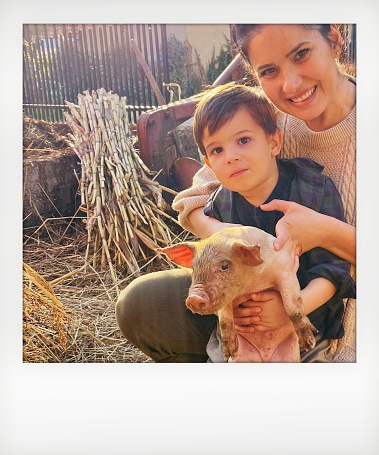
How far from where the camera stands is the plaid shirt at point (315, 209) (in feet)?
12.2

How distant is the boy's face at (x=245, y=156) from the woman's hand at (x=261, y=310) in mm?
456

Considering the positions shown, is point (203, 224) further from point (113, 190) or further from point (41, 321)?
point (41, 321)

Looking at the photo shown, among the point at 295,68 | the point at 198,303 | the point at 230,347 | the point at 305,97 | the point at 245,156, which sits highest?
the point at 295,68

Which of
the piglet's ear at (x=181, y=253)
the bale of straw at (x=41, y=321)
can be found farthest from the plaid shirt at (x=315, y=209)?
the bale of straw at (x=41, y=321)

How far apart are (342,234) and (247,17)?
1.15m

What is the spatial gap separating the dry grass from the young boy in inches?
27.7

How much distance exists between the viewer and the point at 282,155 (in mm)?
3723

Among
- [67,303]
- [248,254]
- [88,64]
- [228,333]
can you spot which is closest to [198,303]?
[228,333]

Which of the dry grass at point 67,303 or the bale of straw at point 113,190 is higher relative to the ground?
the bale of straw at point 113,190

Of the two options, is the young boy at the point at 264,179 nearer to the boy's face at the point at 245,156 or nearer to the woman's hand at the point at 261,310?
the boy's face at the point at 245,156

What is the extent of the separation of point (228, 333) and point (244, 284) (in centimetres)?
25

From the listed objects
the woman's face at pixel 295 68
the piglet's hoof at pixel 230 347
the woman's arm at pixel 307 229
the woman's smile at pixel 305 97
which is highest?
the woman's face at pixel 295 68

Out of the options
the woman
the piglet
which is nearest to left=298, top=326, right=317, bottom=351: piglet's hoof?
the piglet
